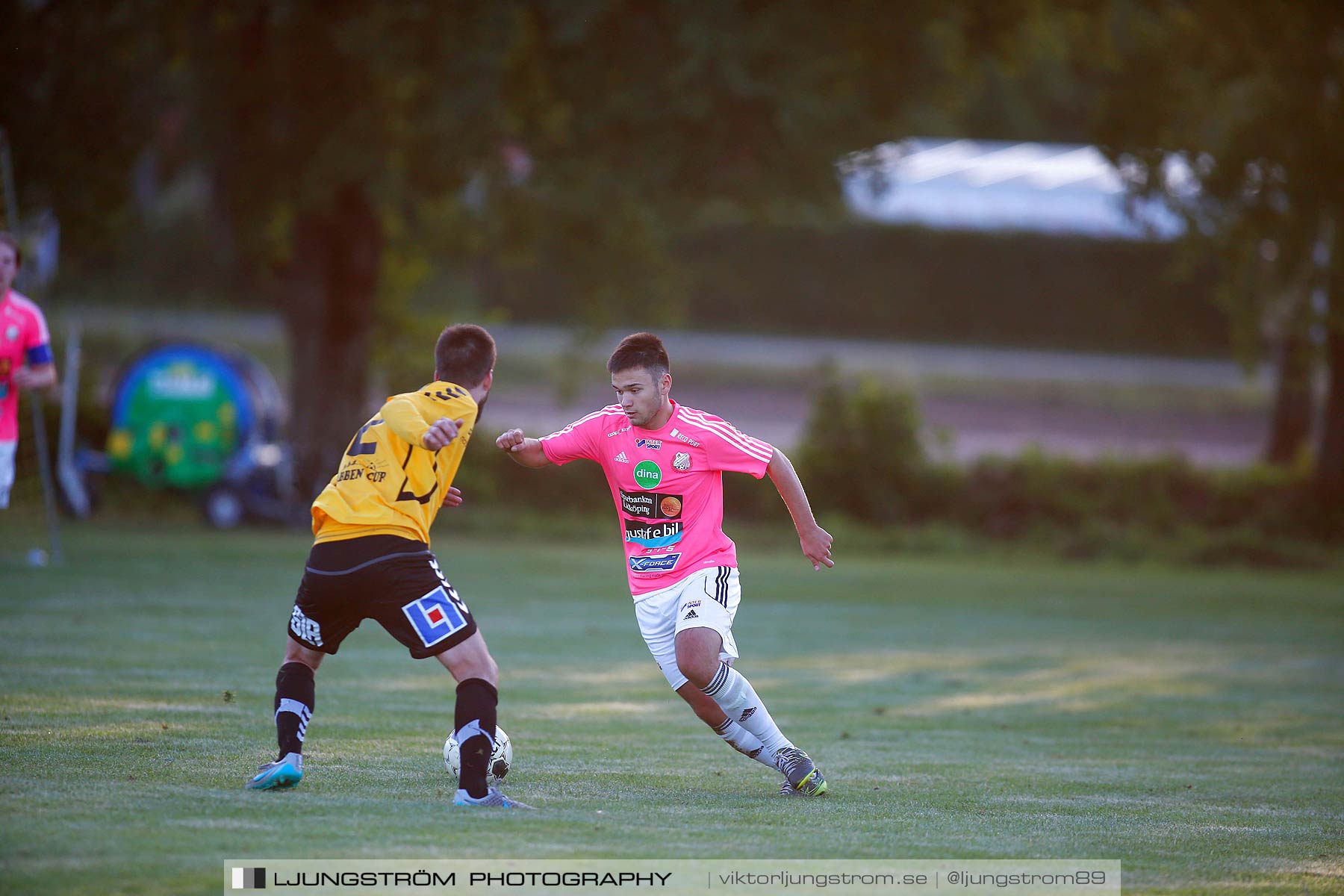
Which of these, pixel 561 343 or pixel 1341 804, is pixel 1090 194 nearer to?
pixel 561 343

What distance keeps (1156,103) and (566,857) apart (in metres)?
18.1

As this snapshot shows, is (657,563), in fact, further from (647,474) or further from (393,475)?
(393,475)

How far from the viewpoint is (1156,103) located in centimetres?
2016

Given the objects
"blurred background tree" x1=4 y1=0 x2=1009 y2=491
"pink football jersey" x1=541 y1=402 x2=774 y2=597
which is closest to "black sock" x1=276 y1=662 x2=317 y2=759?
"pink football jersey" x1=541 y1=402 x2=774 y2=597

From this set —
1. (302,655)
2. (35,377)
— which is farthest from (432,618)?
(35,377)

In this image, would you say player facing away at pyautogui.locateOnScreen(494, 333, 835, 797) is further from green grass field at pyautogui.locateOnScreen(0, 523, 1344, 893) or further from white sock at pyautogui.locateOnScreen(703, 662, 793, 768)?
green grass field at pyautogui.locateOnScreen(0, 523, 1344, 893)

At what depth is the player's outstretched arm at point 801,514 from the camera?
6289 millimetres

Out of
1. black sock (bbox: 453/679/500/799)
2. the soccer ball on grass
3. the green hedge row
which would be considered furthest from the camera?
the green hedge row

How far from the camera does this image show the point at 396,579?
5625 mm

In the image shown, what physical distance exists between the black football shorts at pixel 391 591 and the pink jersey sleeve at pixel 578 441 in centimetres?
106

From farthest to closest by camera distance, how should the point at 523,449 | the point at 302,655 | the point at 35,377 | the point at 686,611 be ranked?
the point at 35,377 → the point at 523,449 → the point at 686,611 → the point at 302,655

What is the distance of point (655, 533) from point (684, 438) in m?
0.45

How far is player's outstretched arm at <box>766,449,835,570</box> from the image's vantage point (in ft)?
20.6

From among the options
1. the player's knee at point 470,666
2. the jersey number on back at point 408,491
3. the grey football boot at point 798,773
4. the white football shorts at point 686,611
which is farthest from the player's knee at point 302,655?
the grey football boot at point 798,773
